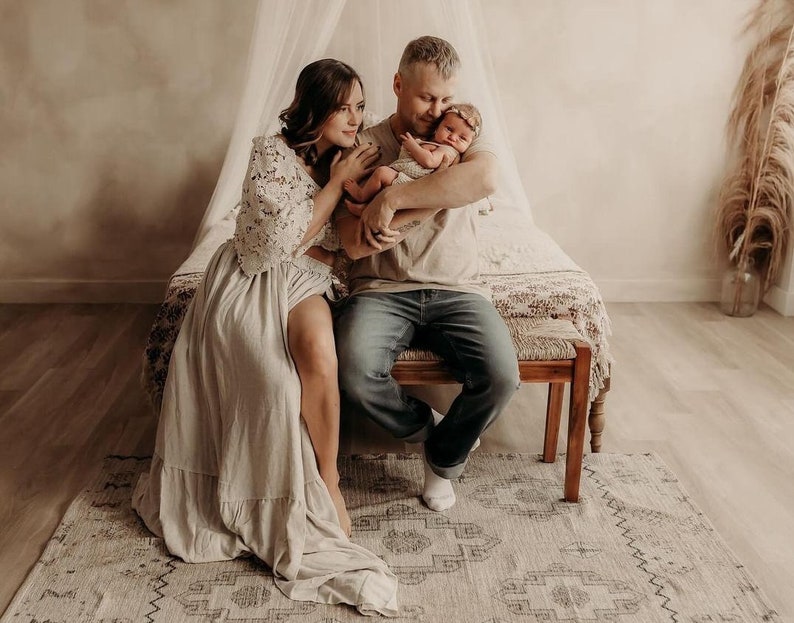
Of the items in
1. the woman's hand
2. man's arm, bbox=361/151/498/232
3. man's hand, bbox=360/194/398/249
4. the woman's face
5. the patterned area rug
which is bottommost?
the patterned area rug

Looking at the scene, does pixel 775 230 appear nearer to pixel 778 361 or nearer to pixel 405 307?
Answer: pixel 778 361

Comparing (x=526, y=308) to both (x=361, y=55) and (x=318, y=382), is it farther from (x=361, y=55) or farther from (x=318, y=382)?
(x=361, y=55)

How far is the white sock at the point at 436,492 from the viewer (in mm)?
2371

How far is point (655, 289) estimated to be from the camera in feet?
13.4

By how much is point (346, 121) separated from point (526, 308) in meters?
0.84

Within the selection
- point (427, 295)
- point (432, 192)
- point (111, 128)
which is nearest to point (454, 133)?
point (432, 192)

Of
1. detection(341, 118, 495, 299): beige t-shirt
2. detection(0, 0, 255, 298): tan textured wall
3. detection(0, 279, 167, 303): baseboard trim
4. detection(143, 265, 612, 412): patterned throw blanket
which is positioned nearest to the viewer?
detection(341, 118, 495, 299): beige t-shirt

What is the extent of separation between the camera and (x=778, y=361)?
343 centimetres

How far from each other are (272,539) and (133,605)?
1.18ft

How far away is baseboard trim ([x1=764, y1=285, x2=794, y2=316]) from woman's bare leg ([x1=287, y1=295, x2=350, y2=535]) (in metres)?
2.56

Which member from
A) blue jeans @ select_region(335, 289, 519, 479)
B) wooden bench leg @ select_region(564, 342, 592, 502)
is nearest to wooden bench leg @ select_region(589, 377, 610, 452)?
wooden bench leg @ select_region(564, 342, 592, 502)

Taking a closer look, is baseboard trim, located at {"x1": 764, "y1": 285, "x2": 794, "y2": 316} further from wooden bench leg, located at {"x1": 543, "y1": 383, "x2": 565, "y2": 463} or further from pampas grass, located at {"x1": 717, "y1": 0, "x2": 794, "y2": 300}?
wooden bench leg, located at {"x1": 543, "y1": 383, "x2": 565, "y2": 463}

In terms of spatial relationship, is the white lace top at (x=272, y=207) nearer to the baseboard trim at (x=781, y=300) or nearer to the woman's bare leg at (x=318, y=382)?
the woman's bare leg at (x=318, y=382)

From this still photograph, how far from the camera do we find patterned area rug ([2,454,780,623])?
6.48 ft
